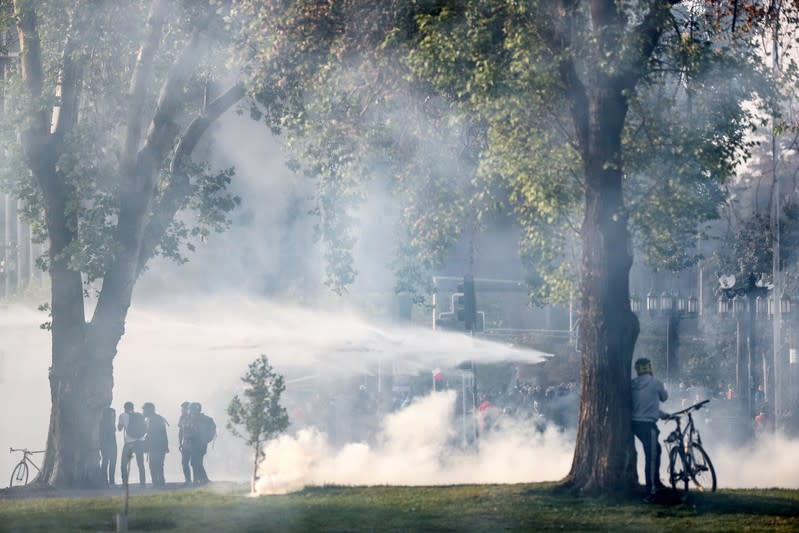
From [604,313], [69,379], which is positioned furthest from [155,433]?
[604,313]

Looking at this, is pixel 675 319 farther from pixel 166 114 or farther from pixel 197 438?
pixel 166 114

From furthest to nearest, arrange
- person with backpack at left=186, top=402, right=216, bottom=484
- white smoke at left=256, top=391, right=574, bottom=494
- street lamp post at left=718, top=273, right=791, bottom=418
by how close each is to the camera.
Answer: street lamp post at left=718, top=273, right=791, bottom=418 < person with backpack at left=186, top=402, right=216, bottom=484 < white smoke at left=256, top=391, right=574, bottom=494

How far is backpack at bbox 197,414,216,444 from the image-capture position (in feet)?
82.9

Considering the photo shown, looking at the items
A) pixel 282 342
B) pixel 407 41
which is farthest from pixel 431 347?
pixel 407 41

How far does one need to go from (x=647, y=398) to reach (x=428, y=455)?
1404 cm

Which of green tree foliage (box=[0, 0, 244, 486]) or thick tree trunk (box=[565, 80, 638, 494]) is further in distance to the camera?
green tree foliage (box=[0, 0, 244, 486])

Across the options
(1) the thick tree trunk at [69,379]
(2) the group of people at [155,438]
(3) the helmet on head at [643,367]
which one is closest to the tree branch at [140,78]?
(1) the thick tree trunk at [69,379]

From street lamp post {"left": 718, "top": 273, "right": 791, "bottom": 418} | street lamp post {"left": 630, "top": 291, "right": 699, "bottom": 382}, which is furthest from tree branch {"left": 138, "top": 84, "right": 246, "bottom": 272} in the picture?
street lamp post {"left": 630, "top": 291, "right": 699, "bottom": 382}

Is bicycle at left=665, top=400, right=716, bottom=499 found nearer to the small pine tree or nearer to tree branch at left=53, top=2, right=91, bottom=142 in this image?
the small pine tree

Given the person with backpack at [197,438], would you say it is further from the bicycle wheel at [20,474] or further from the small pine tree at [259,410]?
the small pine tree at [259,410]

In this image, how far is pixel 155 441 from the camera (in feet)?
82.0

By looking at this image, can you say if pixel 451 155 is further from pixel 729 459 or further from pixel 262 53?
pixel 729 459

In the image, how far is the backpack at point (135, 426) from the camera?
78.9 ft

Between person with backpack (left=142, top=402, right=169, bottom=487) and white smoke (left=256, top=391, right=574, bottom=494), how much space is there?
237 centimetres
